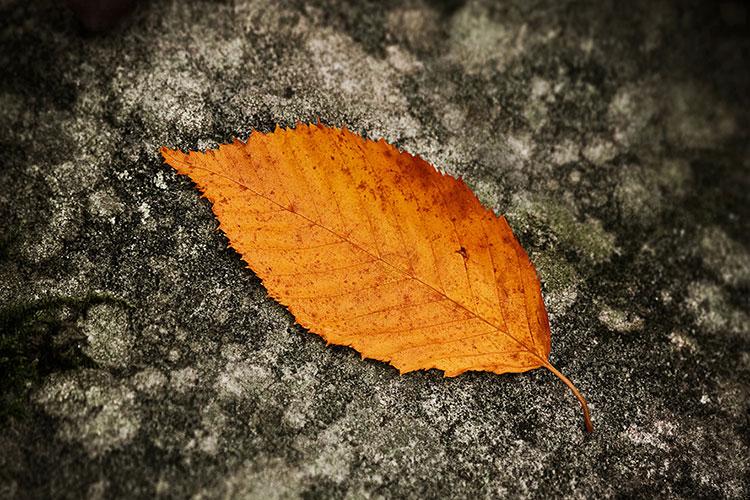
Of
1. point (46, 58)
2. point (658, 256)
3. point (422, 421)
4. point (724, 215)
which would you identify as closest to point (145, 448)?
point (422, 421)

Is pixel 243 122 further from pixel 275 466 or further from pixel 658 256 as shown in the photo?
pixel 658 256

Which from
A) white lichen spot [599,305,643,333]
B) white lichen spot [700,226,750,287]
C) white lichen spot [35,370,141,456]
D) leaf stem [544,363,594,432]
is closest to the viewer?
white lichen spot [35,370,141,456]

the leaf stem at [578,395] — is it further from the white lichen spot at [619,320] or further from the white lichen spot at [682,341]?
the white lichen spot at [682,341]

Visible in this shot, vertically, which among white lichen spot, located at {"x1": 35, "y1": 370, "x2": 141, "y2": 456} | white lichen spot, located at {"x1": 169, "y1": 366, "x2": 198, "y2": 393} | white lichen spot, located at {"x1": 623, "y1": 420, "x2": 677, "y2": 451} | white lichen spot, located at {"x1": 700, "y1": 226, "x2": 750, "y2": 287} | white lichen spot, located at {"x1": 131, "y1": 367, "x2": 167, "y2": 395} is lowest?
white lichen spot, located at {"x1": 35, "y1": 370, "x2": 141, "y2": 456}

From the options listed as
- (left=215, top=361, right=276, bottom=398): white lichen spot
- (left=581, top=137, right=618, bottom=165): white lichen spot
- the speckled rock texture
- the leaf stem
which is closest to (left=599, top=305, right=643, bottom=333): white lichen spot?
the speckled rock texture

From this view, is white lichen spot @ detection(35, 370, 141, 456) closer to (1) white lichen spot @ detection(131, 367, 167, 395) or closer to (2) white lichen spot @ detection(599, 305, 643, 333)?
(1) white lichen spot @ detection(131, 367, 167, 395)
